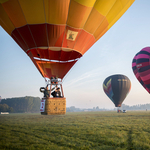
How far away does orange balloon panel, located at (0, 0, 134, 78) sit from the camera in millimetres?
9060

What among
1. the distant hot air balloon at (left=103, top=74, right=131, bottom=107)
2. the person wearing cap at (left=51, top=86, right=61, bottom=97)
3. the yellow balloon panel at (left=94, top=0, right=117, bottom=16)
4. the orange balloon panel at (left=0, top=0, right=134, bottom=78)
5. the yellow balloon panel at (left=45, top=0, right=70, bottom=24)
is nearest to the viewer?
the yellow balloon panel at (left=45, top=0, right=70, bottom=24)

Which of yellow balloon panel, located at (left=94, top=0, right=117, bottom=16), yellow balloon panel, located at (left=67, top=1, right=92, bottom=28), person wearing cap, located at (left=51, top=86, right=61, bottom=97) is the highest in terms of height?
yellow balloon panel, located at (left=94, top=0, right=117, bottom=16)

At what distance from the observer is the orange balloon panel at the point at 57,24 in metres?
9.06

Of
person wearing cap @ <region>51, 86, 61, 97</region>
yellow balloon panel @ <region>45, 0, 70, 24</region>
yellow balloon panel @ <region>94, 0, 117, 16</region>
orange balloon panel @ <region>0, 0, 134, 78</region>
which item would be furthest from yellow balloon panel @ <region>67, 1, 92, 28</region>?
person wearing cap @ <region>51, 86, 61, 97</region>

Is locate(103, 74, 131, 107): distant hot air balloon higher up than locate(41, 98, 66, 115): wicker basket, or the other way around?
locate(103, 74, 131, 107): distant hot air balloon

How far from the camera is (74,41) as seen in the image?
1095 centimetres

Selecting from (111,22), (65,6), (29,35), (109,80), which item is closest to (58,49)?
(29,35)

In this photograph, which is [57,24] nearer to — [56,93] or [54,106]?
[56,93]

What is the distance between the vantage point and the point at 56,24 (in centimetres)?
976

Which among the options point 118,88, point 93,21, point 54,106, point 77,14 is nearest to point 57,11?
point 77,14

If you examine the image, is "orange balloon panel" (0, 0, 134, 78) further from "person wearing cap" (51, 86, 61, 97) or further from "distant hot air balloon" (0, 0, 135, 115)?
"person wearing cap" (51, 86, 61, 97)

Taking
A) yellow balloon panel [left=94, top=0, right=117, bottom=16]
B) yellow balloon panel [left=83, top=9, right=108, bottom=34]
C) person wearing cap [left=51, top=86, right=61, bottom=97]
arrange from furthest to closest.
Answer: person wearing cap [left=51, top=86, right=61, bottom=97] < yellow balloon panel [left=83, top=9, right=108, bottom=34] < yellow balloon panel [left=94, top=0, right=117, bottom=16]

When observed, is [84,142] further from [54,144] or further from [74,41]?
[74,41]

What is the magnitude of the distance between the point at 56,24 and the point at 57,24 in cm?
7
